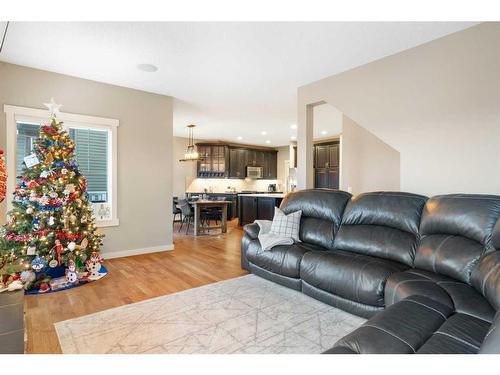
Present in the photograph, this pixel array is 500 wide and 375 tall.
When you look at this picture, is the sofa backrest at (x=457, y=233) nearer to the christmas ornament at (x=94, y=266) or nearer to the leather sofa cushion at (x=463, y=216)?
the leather sofa cushion at (x=463, y=216)

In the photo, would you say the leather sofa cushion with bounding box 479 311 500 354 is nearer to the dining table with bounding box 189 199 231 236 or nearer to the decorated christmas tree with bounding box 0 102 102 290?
the decorated christmas tree with bounding box 0 102 102 290

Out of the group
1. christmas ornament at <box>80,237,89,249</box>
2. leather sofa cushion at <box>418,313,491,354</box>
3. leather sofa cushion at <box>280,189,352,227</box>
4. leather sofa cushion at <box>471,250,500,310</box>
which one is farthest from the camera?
christmas ornament at <box>80,237,89,249</box>

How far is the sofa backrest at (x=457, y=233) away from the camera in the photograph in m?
2.08

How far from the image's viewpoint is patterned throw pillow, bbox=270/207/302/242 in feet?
10.9

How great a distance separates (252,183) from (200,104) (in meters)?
5.84

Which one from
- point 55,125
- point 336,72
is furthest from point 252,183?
point 55,125

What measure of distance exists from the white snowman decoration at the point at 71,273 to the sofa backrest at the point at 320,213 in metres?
2.65

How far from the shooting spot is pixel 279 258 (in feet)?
9.89

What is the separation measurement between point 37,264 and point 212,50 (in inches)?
123

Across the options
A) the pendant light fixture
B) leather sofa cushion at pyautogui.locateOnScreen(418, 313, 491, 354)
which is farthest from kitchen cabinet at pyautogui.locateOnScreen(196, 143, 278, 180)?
leather sofa cushion at pyautogui.locateOnScreen(418, 313, 491, 354)

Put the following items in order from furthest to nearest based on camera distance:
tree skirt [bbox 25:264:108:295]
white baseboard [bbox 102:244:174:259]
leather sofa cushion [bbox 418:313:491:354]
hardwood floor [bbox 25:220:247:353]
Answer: white baseboard [bbox 102:244:174:259]
tree skirt [bbox 25:264:108:295]
hardwood floor [bbox 25:220:247:353]
leather sofa cushion [bbox 418:313:491:354]

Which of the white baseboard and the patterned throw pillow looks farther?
the white baseboard

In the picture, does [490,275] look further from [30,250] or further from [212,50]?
[30,250]

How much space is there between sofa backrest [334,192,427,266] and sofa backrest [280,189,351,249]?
0.12m
